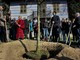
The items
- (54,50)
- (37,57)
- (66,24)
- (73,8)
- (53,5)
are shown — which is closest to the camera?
(37,57)

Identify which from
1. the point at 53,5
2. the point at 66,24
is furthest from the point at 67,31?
the point at 53,5

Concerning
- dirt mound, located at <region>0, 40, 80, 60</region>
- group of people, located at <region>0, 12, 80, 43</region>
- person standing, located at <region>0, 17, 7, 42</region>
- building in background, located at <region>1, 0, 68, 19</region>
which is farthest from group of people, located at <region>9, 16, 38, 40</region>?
building in background, located at <region>1, 0, 68, 19</region>

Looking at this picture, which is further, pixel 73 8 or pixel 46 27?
pixel 73 8

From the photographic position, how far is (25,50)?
14.0 m

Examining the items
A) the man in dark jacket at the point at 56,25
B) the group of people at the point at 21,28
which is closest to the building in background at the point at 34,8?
the group of people at the point at 21,28

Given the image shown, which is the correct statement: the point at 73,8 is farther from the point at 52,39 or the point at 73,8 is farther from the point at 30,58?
the point at 30,58

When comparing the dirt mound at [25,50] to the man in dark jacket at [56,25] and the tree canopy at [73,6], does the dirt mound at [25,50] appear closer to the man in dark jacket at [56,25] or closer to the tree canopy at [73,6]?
the man in dark jacket at [56,25]

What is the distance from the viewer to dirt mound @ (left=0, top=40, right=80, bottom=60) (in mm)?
13289

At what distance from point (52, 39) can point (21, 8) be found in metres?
22.8

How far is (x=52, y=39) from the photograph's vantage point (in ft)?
64.0

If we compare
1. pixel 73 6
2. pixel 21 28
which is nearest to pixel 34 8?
pixel 73 6

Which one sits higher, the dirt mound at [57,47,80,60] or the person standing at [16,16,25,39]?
the person standing at [16,16,25,39]

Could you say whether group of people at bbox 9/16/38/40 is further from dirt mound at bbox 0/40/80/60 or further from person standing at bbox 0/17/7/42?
dirt mound at bbox 0/40/80/60

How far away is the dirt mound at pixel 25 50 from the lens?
13.3 meters
